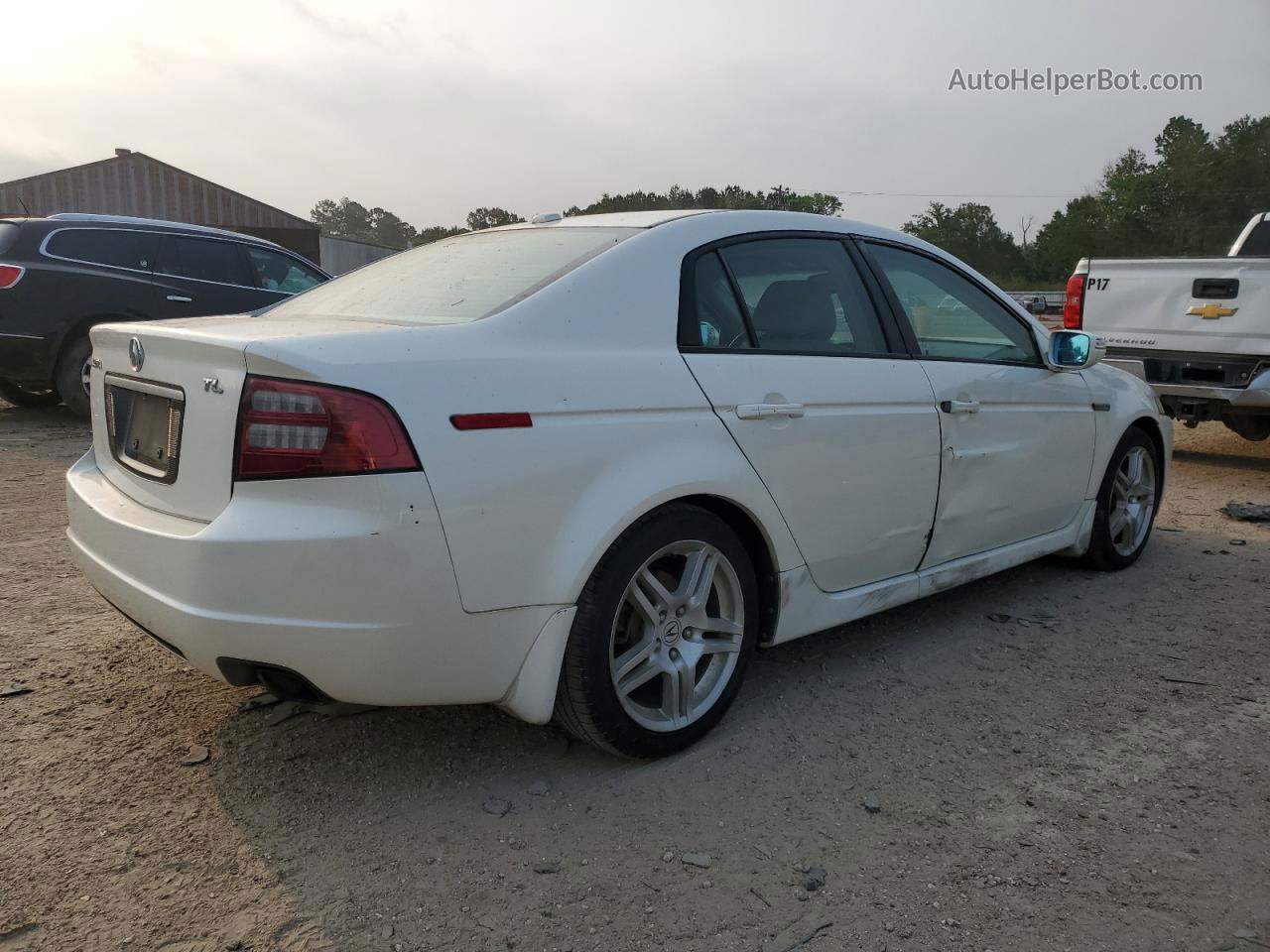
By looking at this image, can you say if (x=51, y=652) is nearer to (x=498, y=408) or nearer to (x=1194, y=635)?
(x=498, y=408)

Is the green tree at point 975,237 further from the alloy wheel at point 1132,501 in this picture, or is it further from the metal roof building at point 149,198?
the alloy wheel at point 1132,501

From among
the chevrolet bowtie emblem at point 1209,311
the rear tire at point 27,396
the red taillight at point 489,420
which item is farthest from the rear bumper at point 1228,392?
the rear tire at point 27,396

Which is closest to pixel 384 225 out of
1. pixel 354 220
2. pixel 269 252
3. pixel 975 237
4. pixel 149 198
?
pixel 354 220

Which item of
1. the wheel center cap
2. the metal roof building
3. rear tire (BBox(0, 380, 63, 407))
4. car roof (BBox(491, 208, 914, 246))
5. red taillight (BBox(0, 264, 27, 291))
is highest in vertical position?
the metal roof building

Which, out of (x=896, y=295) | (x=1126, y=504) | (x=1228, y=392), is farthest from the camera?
(x=1228, y=392)

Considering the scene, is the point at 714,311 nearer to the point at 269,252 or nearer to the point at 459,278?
the point at 459,278

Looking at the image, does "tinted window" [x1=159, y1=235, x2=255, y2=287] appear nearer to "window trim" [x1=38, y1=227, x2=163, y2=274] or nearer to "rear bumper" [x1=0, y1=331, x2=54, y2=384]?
"window trim" [x1=38, y1=227, x2=163, y2=274]

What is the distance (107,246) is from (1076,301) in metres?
8.16

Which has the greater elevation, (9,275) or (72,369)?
(9,275)

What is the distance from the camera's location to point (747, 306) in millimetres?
3195

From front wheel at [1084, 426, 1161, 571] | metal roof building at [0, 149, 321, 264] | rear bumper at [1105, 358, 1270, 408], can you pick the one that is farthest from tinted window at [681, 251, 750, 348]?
metal roof building at [0, 149, 321, 264]

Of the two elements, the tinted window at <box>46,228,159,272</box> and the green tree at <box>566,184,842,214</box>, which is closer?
the tinted window at <box>46,228,159,272</box>

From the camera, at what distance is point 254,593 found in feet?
7.66

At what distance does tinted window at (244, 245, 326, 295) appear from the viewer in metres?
9.85
